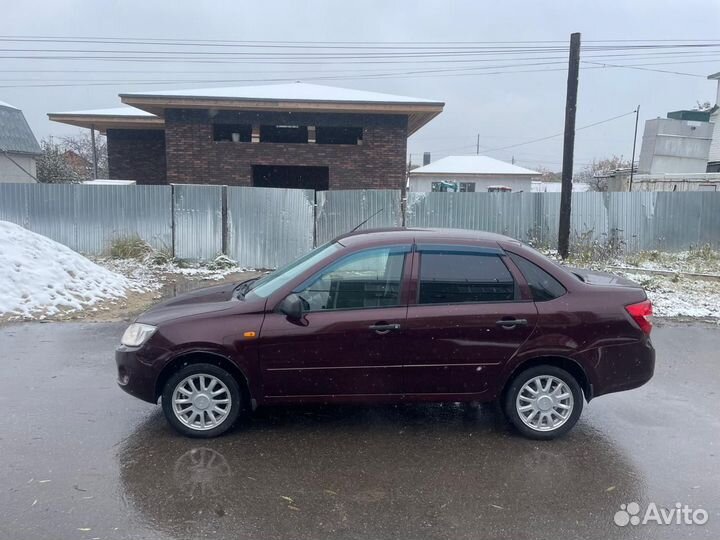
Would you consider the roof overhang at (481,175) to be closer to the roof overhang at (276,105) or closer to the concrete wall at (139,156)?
the concrete wall at (139,156)

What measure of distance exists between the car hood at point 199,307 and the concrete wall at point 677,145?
30.9m

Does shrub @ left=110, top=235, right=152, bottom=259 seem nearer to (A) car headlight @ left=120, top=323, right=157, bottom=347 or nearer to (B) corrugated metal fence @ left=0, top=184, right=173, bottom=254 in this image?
(B) corrugated metal fence @ left=0, top=184, right=173, bottom=254

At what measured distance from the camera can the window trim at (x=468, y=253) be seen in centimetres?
483

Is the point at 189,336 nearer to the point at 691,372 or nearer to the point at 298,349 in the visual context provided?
the point at 298,349

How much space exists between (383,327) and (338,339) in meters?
0.35

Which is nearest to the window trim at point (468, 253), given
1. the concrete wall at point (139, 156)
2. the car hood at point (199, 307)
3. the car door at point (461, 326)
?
the car door at point (461, 326)

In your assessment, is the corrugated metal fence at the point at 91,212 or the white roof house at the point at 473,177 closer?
the corrugated metal fence at the point at 91,212

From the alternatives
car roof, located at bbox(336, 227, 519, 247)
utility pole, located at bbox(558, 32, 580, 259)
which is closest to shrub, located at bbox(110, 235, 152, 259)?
utility pole, located at bbox(558, 32, 580, 259)

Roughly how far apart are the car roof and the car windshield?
17cm

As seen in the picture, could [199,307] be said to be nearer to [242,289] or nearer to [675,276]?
[242,289]

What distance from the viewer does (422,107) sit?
1809cm

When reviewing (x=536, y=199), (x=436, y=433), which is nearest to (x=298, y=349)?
(x=436, y=433)

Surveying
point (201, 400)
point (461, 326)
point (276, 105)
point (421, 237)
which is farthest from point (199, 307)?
point (276, 105)

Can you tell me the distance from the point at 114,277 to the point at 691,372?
9244 mm
